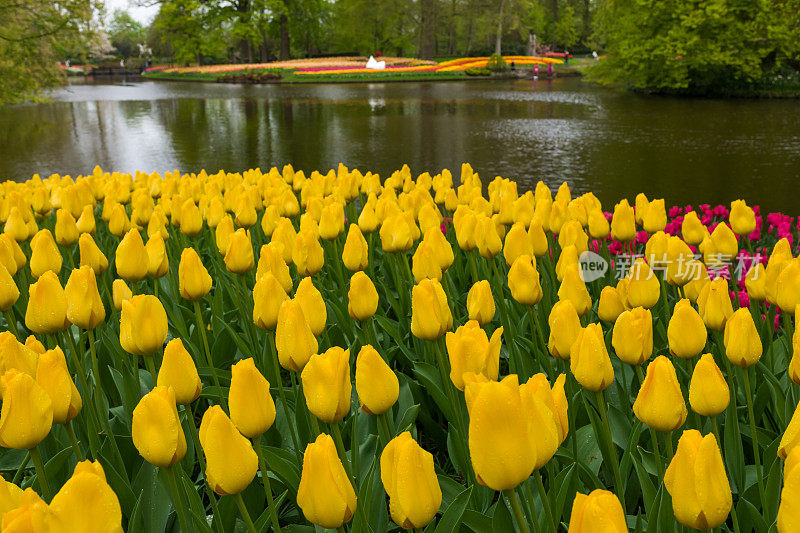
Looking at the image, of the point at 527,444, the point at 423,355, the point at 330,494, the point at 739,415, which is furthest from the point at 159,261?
the point at 739,415

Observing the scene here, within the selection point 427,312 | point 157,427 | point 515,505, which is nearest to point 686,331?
point 427,312

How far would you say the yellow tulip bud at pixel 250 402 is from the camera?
1.46 metres

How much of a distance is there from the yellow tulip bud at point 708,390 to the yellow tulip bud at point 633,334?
0.73 ft

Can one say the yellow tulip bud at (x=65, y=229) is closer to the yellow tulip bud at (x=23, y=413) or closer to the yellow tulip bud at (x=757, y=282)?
the yellow tulip bud at (x=23, y=413)

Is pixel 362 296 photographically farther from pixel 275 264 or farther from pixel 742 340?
pixel 742 340

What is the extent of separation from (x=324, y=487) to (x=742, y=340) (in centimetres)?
121

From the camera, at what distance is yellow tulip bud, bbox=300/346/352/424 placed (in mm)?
1500

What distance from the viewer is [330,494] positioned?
122 centimetres

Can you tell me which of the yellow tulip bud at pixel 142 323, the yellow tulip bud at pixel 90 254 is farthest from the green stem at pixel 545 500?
the yellow tulip bud at pixel 90 254

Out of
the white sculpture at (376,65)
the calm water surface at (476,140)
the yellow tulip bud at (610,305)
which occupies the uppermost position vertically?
the white sculpture at (376,65)

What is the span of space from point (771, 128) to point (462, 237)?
1504 cm

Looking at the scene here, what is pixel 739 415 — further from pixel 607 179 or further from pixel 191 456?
pixel 607 179

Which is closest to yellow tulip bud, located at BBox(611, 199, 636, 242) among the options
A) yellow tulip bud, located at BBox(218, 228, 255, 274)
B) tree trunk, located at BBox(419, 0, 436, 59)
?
yellow tulip bud, located at BBox(218, 228, 255, 274)

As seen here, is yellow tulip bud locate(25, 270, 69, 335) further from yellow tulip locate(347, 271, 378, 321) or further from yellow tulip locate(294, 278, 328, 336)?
yellow tulip locate(347, 271, 378, 321)
